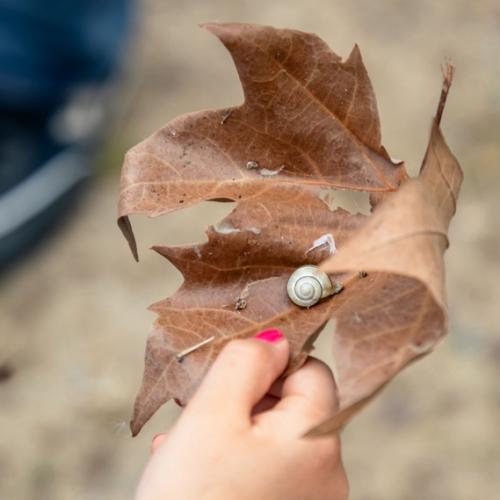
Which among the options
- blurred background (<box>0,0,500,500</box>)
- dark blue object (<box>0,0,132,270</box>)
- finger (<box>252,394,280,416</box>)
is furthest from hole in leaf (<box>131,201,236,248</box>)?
finger (<box>252,394,280,416</box>)

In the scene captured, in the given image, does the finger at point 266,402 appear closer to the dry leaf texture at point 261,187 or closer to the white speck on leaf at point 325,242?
the dry leaf texture at point 261,187

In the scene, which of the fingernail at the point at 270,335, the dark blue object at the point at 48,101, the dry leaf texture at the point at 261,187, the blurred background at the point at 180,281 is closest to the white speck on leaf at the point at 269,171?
the dry leaf texture at the point at 261,187

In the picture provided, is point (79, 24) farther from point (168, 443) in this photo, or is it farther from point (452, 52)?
point (168, 443)

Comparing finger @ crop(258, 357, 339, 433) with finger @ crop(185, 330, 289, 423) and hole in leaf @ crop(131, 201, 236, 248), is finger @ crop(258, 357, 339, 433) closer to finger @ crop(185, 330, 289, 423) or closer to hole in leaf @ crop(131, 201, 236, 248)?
finger @ crop(185, 330, 289, 423)

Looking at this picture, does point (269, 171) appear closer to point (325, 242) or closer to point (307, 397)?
point (325, 242)

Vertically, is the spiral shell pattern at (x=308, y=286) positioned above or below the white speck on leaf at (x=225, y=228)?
below
